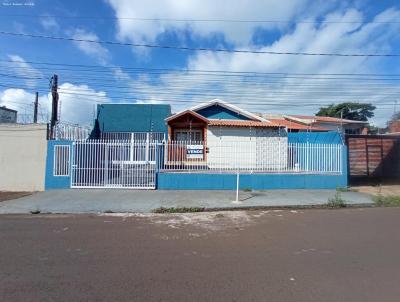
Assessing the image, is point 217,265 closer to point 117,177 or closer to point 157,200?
point 157,200

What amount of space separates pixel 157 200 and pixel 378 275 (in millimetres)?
8292

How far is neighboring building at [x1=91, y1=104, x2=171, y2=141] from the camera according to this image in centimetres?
2592

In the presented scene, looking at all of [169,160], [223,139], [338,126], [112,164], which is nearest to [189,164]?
[169,160]

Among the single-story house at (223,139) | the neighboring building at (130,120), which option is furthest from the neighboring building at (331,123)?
the neighboring building at (130,120)

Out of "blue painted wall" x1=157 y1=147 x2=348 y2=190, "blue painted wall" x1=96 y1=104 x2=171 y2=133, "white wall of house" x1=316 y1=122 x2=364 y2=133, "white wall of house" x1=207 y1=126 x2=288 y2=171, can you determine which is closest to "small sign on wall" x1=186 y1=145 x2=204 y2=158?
"white wall of house" x1=207 y1=126 x2=288 y2=171

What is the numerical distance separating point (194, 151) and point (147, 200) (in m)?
3.76

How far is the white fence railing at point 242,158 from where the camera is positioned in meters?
14.9

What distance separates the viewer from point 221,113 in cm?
2309

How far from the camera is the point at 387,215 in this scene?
9.77 metres

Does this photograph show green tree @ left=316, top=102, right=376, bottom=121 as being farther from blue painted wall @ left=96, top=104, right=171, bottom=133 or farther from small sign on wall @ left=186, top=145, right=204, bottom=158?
small sign on wall @ left=186, top=145, right=204, bottom=158

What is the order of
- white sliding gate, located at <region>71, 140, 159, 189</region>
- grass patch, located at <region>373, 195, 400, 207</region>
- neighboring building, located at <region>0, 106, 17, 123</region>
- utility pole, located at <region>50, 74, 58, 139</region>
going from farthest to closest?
neighboring building, located at <region>0, 106, 17, 123</region>, utility pole, located at <region>50, 74, 58, 139</region>, white sliding gate, located at <region>71, 140, 159, 189</region>, grass patch, located at <region>373, 195, 400, 207</region>

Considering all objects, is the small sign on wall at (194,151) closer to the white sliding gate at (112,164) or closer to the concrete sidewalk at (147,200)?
the white sliding gate at (112,164)

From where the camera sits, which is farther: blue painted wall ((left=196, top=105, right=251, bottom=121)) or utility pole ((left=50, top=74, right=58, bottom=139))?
blue painted wall ((left=196, top=105, right=251, bottom=121))

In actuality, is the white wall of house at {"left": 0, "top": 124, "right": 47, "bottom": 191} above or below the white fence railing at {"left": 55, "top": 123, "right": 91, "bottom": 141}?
below
